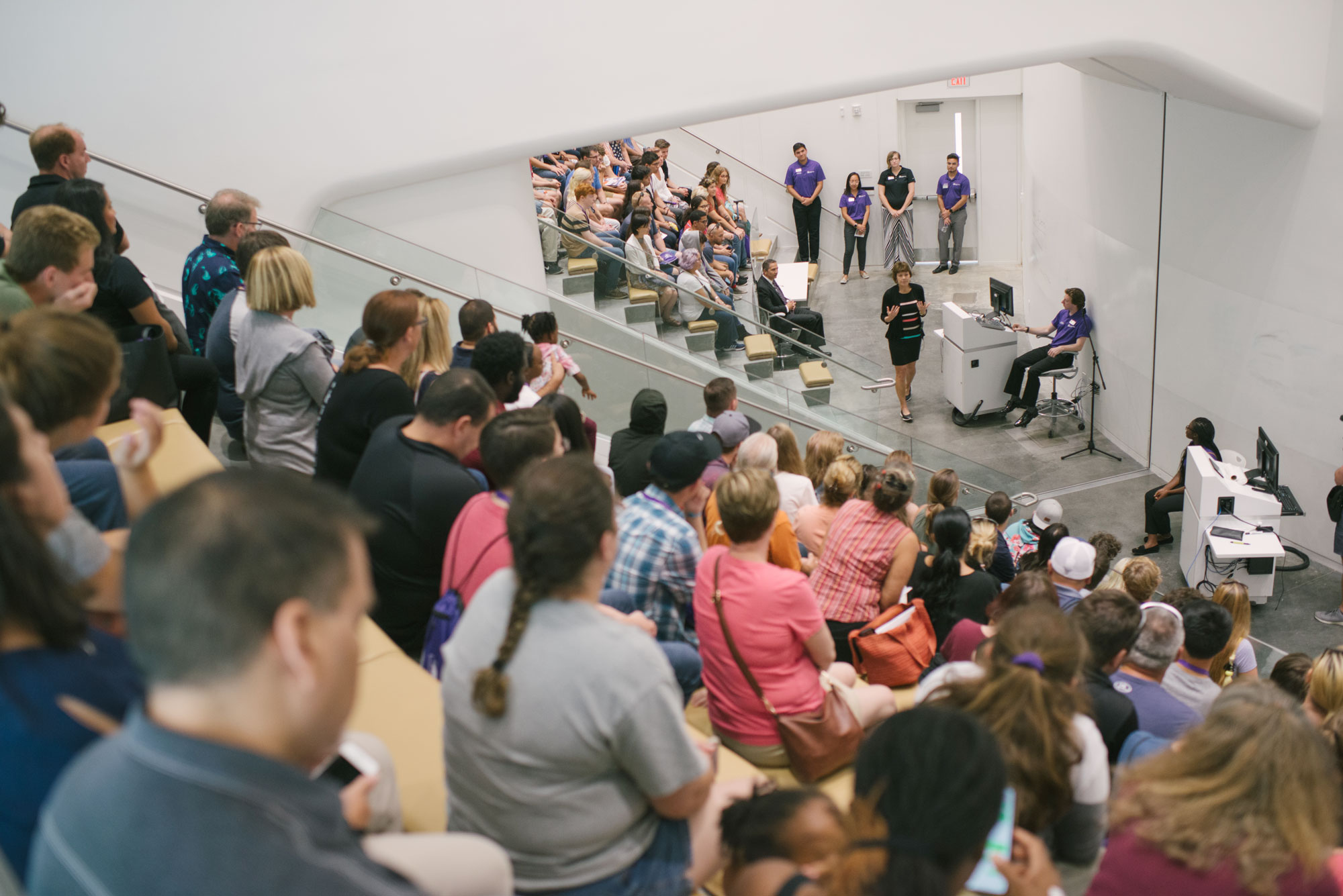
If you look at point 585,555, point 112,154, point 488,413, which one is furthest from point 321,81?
point 585,555

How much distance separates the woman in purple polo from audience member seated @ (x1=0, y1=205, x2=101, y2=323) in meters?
13.9

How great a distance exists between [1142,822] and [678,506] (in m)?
1.88

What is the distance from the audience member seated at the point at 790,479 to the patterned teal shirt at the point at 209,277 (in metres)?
2.79

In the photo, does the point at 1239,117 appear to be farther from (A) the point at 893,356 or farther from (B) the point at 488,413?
(B) the point at 488,413

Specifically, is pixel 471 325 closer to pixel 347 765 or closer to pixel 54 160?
pixel 54 160

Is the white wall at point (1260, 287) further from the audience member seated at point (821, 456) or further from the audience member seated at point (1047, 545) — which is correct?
the audience member seated at point (821, 456)

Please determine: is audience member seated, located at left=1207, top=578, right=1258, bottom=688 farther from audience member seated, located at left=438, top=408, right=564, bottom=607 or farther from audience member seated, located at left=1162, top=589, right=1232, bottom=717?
audience member seated, located at left=438, top=408, right=564, bottom=607

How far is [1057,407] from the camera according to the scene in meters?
11.4

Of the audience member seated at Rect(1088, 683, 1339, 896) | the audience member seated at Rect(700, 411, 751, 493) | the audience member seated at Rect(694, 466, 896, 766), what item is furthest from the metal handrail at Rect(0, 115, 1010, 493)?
the audience member seated at Rect(1088, 683, 1339, 896)

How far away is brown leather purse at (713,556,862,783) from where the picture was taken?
9.57 ft

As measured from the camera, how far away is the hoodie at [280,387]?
4.16 meters

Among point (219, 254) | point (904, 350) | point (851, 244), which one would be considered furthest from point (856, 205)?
point (219, 254)

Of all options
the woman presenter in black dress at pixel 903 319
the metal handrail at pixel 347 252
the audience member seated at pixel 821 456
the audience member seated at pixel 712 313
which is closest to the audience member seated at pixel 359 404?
the metal handrail at pixel 347 252

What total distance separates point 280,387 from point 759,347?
17.9 feet
